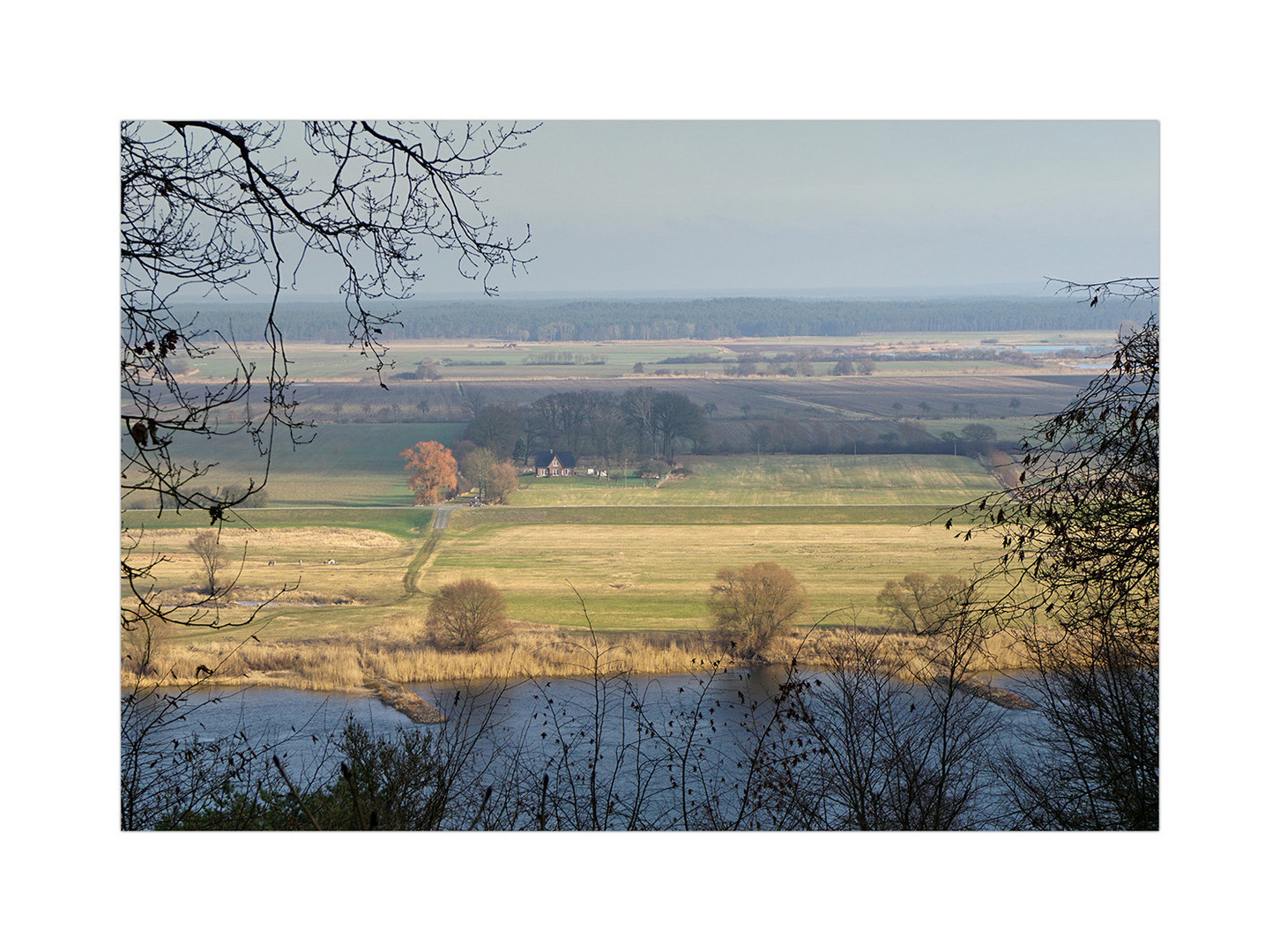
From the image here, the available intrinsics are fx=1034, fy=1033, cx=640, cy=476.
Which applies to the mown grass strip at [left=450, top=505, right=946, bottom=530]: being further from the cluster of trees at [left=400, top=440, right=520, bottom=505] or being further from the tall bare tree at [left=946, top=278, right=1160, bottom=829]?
the tall bare tree at [left=946, top=278, right=1160, bottom=829]

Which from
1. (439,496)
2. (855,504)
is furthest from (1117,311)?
(439,496)

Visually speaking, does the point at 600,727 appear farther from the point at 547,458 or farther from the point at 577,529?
the point at 577,529

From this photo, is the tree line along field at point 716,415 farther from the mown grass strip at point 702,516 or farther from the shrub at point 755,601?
the shrub at point 755,601

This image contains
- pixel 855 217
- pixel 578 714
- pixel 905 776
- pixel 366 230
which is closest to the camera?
pixel 366 230

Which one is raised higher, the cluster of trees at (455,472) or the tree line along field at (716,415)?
the tree line along field at (716,415)

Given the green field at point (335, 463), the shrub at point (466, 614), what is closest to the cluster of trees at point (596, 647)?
the green field at point (335, 463)

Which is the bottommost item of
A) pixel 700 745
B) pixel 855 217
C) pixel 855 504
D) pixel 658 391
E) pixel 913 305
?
pixel 700 745
